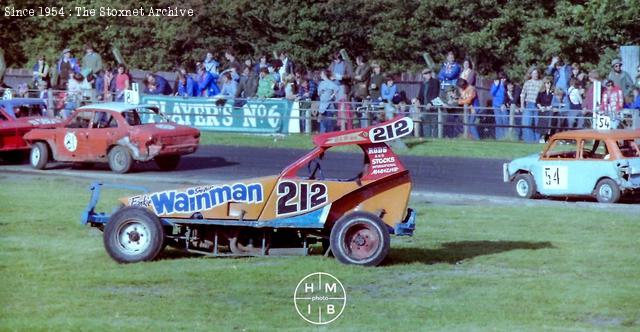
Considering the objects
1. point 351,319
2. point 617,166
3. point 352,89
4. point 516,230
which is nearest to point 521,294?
point 351,319

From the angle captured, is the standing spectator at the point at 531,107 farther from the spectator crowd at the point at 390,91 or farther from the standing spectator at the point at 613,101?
the standing spectator at the point at 613,101

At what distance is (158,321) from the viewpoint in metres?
10.4

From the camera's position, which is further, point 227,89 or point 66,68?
point 66,68

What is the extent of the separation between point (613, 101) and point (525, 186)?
20.5 ft

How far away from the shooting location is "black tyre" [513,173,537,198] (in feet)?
65.9

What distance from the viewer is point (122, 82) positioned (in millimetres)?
31875

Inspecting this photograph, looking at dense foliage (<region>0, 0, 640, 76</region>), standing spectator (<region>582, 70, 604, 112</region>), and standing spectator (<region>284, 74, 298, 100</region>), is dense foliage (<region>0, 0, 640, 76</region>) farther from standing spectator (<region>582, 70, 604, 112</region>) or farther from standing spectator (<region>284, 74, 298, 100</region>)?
standing spectator (<region>582, 70, 604, 112</region>)

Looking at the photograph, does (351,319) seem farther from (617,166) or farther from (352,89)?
(352,89)

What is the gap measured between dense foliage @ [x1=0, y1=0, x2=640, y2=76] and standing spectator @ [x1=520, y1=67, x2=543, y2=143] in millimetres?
3372

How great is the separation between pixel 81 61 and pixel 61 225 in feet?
64.6

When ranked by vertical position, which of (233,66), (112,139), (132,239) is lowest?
(132,239)

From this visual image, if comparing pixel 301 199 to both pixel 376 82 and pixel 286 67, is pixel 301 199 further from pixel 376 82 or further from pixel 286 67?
pixel 286 67

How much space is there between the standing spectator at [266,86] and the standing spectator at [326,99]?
1.09 m

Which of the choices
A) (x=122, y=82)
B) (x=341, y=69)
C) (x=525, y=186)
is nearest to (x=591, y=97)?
(x=341, y=69)
